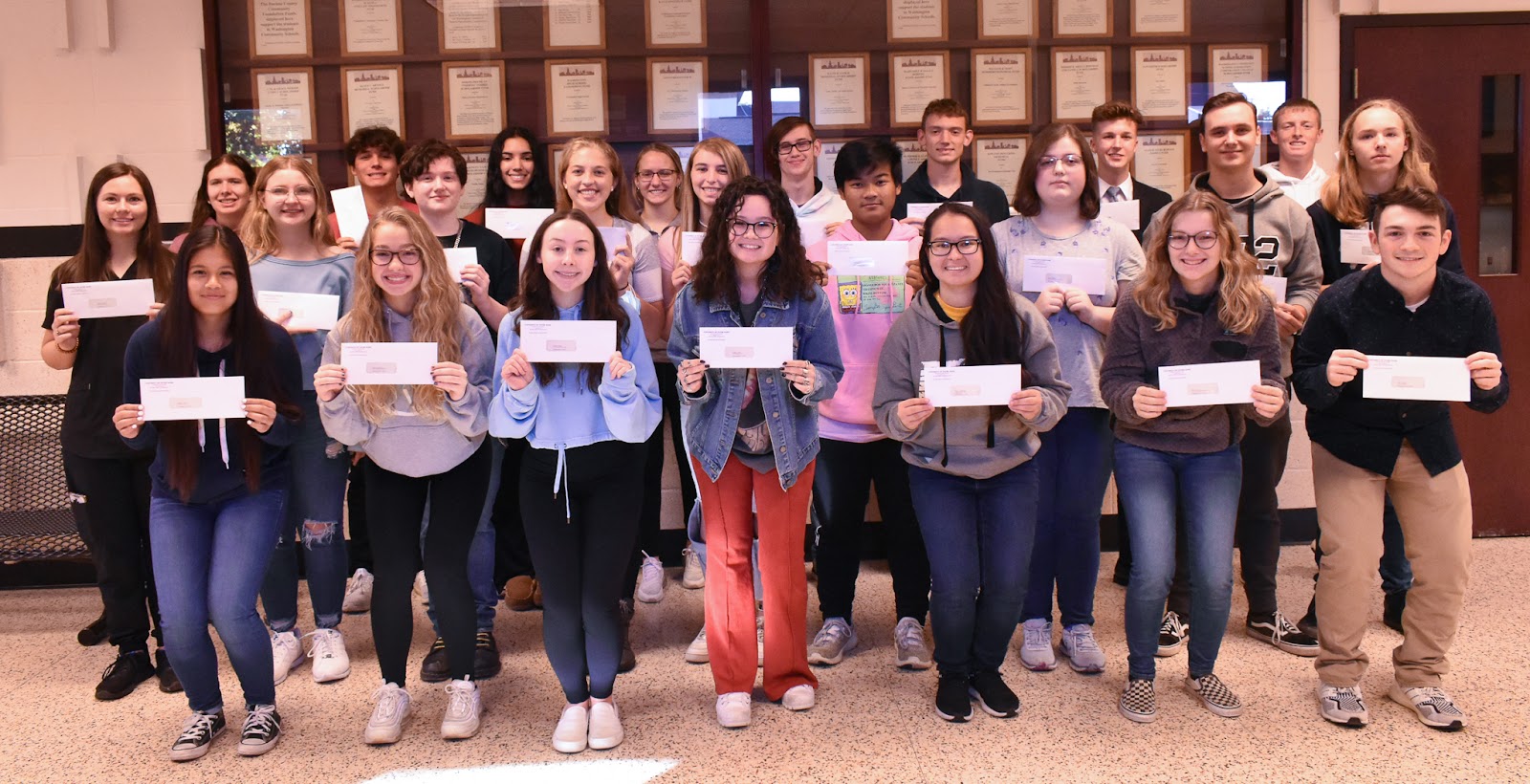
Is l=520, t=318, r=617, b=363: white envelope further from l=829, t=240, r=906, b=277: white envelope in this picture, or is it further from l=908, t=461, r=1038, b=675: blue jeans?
l=908, t=461, r=1038, b=675: blue jeans

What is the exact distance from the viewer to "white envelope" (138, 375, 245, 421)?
266 centimetres

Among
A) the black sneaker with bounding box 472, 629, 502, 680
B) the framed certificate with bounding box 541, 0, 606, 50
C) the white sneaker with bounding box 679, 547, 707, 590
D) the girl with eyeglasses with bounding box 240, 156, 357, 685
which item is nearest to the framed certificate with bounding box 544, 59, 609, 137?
the framed certificate with bounding box 541, 0, 606, 50

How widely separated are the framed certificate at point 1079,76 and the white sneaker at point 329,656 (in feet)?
11.8

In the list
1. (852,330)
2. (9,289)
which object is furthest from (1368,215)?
(9,289)

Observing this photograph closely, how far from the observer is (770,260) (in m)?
2.93

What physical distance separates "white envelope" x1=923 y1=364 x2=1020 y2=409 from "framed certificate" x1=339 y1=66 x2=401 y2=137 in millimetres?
2932

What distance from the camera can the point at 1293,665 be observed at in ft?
10.7

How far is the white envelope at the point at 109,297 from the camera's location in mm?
3150

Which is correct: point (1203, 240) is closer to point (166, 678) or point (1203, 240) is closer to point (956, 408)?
point (956, 408)

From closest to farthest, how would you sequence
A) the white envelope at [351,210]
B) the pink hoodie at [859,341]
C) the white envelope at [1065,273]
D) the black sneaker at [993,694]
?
1. the black sneaker at [993,694]
2. the white envelope at [1065,273]
3. the pink hoodie at [859,341]
4. the white envelope at [351,210]

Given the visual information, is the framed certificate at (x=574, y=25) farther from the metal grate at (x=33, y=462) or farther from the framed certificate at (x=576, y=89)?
the metal grate at (x=33, y=462)

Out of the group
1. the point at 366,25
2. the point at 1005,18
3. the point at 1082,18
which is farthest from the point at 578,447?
the point at 1082,18

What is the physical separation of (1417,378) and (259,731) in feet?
10.6

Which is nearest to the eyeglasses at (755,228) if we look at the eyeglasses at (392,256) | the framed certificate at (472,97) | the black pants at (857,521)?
the black pants at (857,521)
